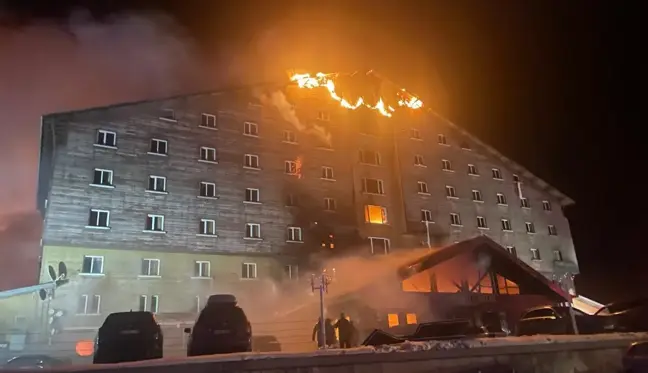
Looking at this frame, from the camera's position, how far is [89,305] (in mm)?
23625

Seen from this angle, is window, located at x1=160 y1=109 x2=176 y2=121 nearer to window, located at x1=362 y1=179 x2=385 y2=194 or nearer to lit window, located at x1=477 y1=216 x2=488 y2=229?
window, located at x1=362 y1=179 x2=385 y2=194

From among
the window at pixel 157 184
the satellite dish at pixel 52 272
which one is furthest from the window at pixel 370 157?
the satellite dish at pixel 52 272

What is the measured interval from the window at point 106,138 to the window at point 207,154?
5.13 m

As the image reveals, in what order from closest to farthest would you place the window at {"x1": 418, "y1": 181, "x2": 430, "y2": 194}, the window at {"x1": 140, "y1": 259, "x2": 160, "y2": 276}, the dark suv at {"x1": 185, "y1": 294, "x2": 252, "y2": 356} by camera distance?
the dark suv at {"x1": 185, "y1": 294, "x2": 252, "y2": 356}, the window at {"x1": 140, "y1": 259, "x2": 160, "y2": 276}, the window at {"x1": 418, "y1": 181, "x2": 430, "y2": 194}

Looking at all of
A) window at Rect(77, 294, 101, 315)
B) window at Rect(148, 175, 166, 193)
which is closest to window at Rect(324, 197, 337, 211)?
window at Rect(148, 175, 166, 193)

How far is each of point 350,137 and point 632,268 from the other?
32.0 metres

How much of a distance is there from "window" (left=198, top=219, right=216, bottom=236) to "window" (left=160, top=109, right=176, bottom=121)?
22.4 feet

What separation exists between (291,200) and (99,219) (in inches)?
466

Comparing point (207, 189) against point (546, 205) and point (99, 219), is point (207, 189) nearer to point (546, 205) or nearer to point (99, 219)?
point (99, 219)

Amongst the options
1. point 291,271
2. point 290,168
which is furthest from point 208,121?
point 291,271

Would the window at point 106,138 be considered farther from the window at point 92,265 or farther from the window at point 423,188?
the window at point 423,188

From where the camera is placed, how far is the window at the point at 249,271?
28.4 m

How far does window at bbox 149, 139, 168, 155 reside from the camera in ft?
92.3

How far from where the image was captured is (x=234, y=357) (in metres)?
6.64
